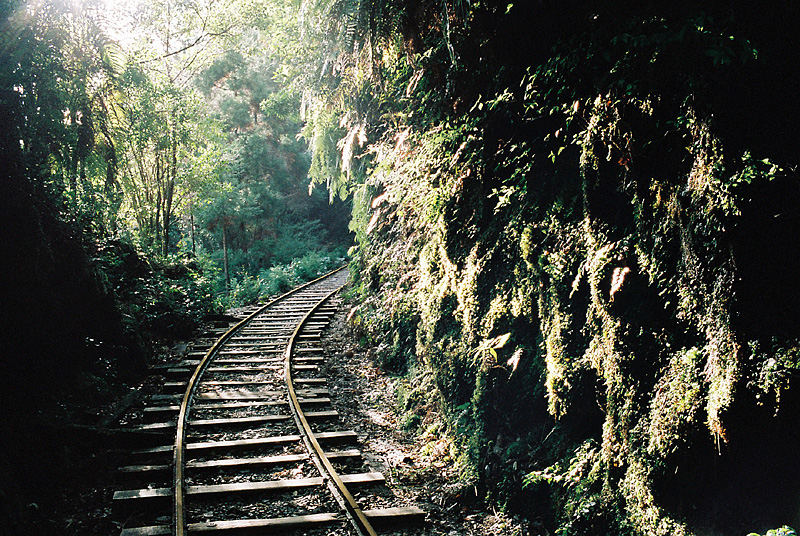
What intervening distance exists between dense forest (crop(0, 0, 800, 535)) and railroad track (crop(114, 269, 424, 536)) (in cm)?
92

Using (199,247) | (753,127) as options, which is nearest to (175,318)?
(753,127)

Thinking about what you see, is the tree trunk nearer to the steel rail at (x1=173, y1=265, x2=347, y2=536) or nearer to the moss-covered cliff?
the steel rail at (x1=173, y1=265, x2=347, y2=536)

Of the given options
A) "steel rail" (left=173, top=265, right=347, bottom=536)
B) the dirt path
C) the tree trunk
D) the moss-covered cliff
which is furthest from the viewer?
the tree trunk

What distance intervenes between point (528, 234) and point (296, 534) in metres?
3.11

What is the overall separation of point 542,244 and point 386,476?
2811mm

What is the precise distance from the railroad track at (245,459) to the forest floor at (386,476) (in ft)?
0.64

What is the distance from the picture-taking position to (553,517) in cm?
383

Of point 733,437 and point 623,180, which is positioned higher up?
point 623,180

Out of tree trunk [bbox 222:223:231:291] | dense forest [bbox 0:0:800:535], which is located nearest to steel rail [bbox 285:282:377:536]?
dense forest [bbox 0:0:800:535]

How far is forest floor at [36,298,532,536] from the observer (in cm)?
404

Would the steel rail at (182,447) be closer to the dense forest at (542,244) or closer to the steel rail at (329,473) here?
the dense forest at (542,244)

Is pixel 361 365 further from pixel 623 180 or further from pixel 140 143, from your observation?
pixel 140 143

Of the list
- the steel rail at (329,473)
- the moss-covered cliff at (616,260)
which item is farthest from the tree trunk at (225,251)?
the moss-covered cliff at (616,260)

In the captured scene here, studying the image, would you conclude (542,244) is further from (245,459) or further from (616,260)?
(245,459)
